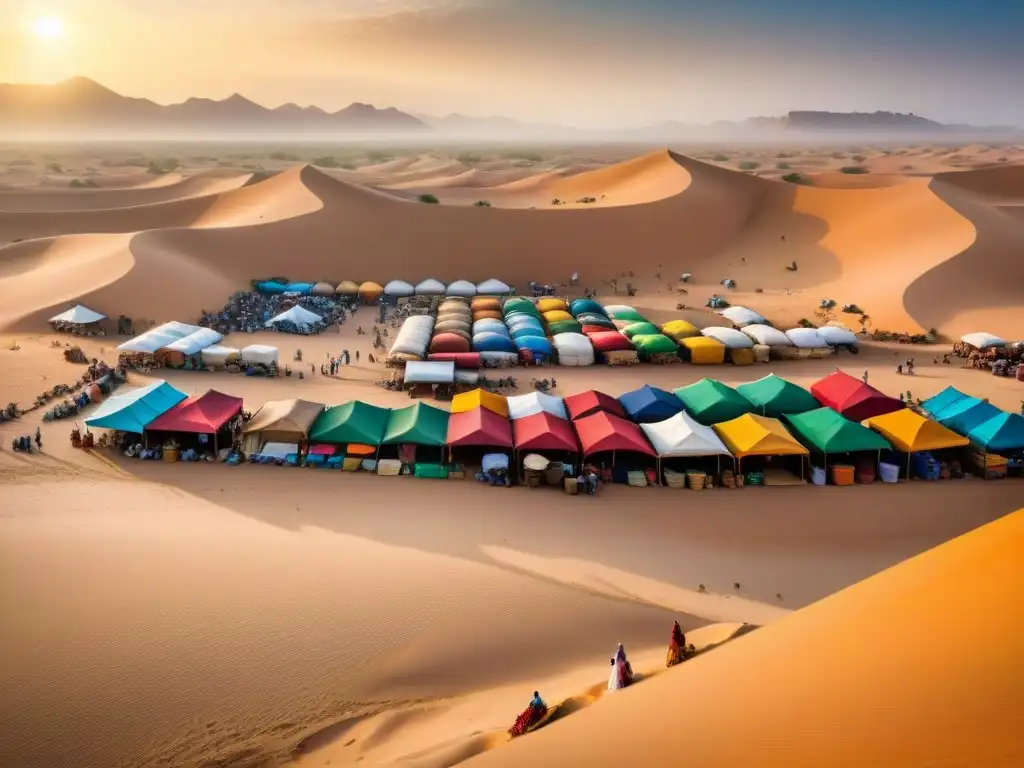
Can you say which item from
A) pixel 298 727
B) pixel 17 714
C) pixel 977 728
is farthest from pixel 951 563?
pixel 17 714

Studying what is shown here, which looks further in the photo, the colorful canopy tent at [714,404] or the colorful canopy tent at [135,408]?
the colorful canopy tent at [714,404]

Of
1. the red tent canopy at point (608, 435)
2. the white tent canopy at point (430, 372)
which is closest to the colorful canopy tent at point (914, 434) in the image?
the red tent canopy at point (608, 435)

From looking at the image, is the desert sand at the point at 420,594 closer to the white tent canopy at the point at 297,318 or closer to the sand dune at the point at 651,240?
the white tent canopy at the point at 297,318

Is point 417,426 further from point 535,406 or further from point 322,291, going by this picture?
point 322,291

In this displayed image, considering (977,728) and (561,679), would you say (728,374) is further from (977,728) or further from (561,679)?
(977,728)

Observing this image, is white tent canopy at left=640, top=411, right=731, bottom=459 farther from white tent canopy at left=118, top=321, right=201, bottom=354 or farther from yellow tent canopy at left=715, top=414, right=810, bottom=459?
white tent canopy at left=118, top=321, right=201, bottom=354

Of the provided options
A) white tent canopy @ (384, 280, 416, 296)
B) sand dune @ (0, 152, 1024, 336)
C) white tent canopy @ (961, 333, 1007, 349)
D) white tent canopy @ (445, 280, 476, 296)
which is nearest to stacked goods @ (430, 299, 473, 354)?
white tent canopy @ (445, 280, 476, 296)

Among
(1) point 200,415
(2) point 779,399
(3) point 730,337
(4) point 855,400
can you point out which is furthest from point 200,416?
(3) point 730,337
